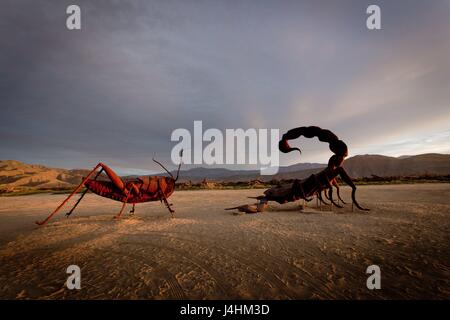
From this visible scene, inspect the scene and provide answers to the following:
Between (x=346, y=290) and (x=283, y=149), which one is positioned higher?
(x=283, y=149)

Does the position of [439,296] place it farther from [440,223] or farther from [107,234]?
[107,234]

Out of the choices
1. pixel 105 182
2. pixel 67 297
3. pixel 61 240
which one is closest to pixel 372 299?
pixel 67 297

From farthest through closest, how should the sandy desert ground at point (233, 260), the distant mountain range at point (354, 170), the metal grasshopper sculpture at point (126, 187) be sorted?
the distant mountain range at point (354, 170) < the metal grasshopper sculpture at point (126, 187) < the sandy desert ground at point (233, 260)

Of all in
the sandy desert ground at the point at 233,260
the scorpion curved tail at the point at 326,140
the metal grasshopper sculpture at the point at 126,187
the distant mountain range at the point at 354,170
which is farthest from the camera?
the distant mountain range at the point at 354,170

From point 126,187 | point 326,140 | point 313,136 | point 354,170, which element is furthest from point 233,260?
point 354,170

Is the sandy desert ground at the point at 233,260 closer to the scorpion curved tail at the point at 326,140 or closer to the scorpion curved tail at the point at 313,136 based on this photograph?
the scorpion curved tail at the point at 326,140

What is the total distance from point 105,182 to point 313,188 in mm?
7787

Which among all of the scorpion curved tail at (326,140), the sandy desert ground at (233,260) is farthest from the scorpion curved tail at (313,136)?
the sandy desert ground at (233,260)

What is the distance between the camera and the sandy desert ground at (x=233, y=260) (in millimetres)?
2666

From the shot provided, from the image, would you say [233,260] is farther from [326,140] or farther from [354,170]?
[354,170]

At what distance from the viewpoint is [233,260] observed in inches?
147

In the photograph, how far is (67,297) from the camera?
2.57 metres

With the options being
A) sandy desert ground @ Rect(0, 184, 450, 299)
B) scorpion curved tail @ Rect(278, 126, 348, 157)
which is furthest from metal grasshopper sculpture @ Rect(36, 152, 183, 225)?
scorpion curved tail @ Rect(278, 126, 348, 157)
